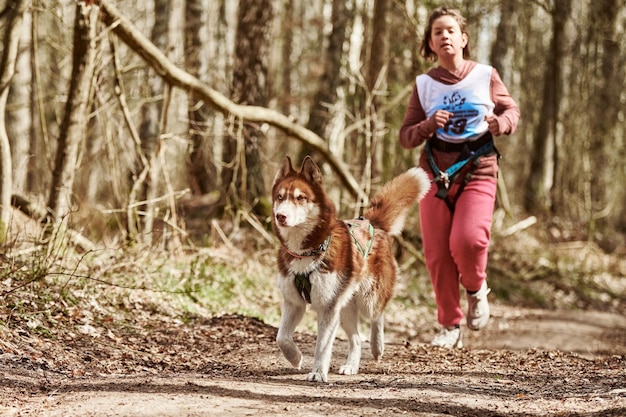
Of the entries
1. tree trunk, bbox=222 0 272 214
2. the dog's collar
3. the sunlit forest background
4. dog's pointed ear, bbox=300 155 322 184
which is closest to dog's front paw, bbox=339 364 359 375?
the dog's collar

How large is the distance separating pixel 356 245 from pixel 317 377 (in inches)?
36.9

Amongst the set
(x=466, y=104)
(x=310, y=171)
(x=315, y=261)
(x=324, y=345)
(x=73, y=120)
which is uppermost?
(x=466, y=104)

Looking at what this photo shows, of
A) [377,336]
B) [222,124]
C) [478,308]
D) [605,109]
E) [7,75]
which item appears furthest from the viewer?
[605,109]

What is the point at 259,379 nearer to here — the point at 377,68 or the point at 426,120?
the point at 426,120

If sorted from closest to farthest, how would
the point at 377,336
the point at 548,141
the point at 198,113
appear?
the point at 377,336 → the point at 198,113 → the point at 548,141

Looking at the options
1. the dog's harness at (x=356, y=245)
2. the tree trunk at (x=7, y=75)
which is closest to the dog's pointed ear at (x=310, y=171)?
the dog's harness at (x=356, y=245)

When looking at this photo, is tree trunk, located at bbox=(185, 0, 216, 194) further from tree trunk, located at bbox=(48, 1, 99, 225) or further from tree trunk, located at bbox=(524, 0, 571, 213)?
tree trunk, located at bbox=(524, 0, 571, 213)

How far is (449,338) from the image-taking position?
6.34 metres

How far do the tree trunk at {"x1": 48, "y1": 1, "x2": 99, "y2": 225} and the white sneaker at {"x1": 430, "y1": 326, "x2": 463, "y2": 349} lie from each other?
3.45 metres

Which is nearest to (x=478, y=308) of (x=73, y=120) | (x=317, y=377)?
(x=317, y=377)

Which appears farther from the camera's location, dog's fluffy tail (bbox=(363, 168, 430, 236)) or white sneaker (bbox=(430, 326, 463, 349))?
white sneaker (bbox=(430, 326, 463, 349))

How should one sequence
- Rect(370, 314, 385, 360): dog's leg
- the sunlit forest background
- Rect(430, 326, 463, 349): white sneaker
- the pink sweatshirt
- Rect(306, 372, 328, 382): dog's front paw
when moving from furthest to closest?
the sunlit forest background, Rect(430, 326, 463, 349): white sneaker, the pink sweatshirt, Rect(370, 314, 385, 360): dog's leg, Rect(306, 372, 328, 382): dog's front paw

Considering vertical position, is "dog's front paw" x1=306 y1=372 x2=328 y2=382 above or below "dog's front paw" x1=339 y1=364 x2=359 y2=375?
above

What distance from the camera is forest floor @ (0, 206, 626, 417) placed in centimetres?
394
